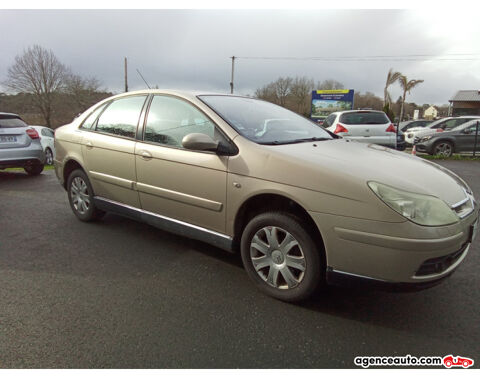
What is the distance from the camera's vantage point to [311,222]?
2326 mm

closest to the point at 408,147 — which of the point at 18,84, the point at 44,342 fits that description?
the point at 44,342

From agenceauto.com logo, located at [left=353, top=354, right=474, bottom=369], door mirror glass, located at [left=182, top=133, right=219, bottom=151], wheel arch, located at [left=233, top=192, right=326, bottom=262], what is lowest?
agenceauto.com logo, located at [left=353, top=354, right=474, bottom=369]

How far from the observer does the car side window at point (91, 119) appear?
153 inches

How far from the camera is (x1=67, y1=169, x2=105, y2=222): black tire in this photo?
396 centimetres

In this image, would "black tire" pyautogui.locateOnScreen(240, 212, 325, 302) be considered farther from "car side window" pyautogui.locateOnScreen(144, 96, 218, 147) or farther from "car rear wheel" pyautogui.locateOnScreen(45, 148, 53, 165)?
"car rear wheel" pyautogui.locateOnScreen(45, 148, 53, 165)

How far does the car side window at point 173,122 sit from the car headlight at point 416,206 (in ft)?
4.52

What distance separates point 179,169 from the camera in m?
2.86

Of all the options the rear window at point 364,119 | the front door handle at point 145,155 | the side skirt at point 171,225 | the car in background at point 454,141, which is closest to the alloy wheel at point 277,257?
the side skirt at point 171,225

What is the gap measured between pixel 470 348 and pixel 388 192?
1.08 meters

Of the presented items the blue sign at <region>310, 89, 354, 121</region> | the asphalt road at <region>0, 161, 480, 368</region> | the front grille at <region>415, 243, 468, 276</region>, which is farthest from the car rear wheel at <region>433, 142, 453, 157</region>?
the blue sign at <region>310, 89, 354, 121</region>

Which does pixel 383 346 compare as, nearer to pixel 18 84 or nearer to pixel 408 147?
pixel 408 147

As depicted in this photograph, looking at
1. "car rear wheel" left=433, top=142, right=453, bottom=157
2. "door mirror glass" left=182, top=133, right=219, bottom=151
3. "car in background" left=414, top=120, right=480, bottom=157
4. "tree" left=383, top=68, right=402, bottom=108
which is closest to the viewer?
"door mirror glass" left=182, top=133, right=219, bottom=151

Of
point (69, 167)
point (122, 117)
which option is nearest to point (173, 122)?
point (122, 117)

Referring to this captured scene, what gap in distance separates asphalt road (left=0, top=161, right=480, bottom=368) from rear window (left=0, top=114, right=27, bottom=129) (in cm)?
483
